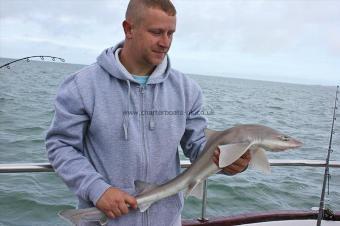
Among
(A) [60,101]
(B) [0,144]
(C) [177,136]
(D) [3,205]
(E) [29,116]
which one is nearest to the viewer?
(A) [60,101]

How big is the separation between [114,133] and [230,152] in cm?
70

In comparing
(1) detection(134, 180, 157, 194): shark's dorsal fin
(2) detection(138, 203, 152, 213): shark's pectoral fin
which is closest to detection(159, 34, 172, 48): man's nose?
(1) detection(134, 180, 157, 194): shark's dorsal fin

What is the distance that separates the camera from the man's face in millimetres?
2705

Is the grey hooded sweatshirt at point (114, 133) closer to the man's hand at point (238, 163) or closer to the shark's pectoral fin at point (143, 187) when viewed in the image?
the shark's pectoral fin at point (143, 187)

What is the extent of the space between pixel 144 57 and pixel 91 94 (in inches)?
15.7

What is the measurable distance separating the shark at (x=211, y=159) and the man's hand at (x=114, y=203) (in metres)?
0.07

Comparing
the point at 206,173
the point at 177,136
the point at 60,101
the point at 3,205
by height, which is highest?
the point at 60,101

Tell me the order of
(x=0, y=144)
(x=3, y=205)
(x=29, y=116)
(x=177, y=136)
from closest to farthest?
(x=177, y=136) < (x=3, y=205) < (x=0, y=144) < (x=29, y=116)

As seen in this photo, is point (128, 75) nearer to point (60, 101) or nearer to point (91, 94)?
point (91, 94)

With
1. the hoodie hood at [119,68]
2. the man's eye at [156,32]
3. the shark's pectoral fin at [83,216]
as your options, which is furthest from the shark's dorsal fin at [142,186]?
the man's eye at [156,32]

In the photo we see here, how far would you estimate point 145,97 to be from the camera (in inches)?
112

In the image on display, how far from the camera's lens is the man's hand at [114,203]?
2.59 m

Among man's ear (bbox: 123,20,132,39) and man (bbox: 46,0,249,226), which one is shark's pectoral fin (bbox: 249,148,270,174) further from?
man's ear (bbox: 123,20,132,39)

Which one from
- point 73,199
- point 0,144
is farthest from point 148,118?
point 0,144
